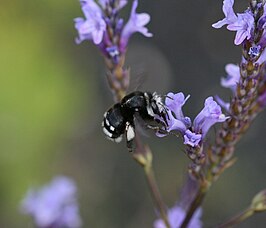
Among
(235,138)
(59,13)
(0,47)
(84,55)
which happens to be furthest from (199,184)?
(84,55)

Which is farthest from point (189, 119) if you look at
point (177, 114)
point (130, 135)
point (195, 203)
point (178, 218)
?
point (178, 218)

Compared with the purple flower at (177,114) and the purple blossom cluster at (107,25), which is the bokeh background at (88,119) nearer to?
the purple blossom cluster at (107,25)

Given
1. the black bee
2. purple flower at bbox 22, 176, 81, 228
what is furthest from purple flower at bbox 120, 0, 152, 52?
purple flower at bbox 22, 176, 81, 228

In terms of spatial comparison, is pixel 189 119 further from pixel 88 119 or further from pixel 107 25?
pixel 88 119

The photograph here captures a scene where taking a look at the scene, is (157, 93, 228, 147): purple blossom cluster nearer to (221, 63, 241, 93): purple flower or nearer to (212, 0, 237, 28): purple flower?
(212, 0, 237, 28): purple flower

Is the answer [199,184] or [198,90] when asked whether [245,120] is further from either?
[198,90]

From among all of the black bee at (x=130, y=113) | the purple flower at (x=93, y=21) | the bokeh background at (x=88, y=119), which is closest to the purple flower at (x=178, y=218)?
the black bee at (x=130, y=113)
